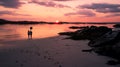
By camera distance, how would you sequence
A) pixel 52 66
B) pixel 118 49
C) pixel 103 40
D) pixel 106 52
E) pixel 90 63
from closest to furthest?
pixel 52 66, pixel 90 63, pixel 118 49, pixel 106 52, pixel 103 40

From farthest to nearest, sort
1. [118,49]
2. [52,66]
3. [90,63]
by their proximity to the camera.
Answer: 1. [118,49]
2. [90,63]
3. [52,66]

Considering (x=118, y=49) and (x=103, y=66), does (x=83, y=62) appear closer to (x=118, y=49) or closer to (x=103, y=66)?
(x=103, y=66)

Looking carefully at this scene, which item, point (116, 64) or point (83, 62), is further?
point (83, 62)

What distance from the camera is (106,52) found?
28.5m

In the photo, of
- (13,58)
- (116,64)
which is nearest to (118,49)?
(116,64)

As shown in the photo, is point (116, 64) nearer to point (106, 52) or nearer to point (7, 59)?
point (106, 52)

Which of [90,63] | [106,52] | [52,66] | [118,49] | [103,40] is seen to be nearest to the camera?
[52,66]

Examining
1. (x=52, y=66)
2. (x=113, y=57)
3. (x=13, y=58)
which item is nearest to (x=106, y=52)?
(x=113, y=57)

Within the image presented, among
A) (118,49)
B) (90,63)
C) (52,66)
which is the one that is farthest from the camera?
(118,49)

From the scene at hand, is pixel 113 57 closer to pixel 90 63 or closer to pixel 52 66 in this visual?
pixel 90 63

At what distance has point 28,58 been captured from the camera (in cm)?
2589

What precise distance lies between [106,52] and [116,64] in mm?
5501

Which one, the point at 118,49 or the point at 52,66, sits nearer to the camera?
the point at 52,66

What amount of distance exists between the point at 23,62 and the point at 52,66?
10.4 ft
